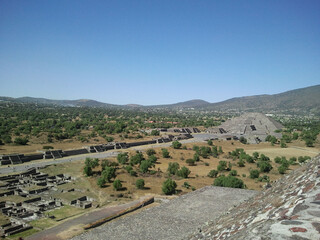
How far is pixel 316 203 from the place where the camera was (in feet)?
9.98

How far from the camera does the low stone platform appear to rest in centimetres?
1103

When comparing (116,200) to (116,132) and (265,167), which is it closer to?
(265,167)

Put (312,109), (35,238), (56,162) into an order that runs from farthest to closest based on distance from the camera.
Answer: (312,109), (56,162), (35,238)

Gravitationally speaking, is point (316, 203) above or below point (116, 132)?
above

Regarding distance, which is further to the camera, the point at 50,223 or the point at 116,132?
the point at 116,132

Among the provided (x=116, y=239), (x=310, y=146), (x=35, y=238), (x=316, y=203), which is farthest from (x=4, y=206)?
(x=310, y=146)

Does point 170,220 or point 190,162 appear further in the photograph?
point 190,162

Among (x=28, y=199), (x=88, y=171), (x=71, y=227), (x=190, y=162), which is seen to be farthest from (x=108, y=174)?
(x=190, y=162)

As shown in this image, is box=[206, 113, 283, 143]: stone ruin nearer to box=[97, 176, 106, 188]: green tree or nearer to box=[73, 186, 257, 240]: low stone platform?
box=[97, 176, 106, 188]: green tree

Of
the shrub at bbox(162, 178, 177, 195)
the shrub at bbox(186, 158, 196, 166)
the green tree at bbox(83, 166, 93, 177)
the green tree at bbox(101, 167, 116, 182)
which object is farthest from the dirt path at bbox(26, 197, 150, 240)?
the shrub at bbox(186, 158, 196, 166)

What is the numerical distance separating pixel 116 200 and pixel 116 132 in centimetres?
4354

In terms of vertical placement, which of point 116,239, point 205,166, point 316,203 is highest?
point 316,203

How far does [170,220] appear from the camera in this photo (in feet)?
40.1

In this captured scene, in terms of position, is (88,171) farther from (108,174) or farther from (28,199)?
(28,199)
